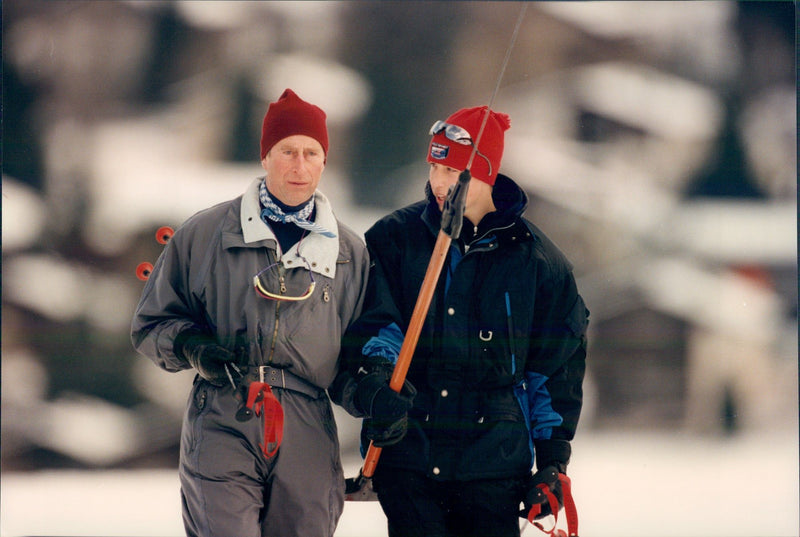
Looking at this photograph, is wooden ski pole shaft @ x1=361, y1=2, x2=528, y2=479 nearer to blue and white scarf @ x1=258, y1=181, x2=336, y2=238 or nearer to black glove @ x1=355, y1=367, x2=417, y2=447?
black glove @ x1=355, y1=367, x2=417, y2=447

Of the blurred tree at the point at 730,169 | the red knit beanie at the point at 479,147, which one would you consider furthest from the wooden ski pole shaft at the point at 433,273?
the blurred tree at the point at 730,169

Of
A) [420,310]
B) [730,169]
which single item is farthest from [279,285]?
[730,169]

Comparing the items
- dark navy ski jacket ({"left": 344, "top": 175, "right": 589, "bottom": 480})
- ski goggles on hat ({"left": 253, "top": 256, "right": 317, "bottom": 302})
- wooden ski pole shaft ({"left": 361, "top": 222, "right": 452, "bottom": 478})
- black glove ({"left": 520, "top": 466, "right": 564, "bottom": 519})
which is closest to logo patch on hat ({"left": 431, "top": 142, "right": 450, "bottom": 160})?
dark navy ski jacket ({"left": 344, "top": 175, "right": 589, "bottom": 480})

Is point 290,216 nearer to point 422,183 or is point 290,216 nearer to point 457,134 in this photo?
point 457,134

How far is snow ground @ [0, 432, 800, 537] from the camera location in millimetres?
4691

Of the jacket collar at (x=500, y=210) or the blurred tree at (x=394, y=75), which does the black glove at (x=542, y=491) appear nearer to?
the jacket collar at (x=500, y=210)

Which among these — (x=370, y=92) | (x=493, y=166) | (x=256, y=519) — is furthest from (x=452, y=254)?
(x=370, y=92)

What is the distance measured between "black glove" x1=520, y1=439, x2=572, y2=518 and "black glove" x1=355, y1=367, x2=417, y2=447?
38 cm

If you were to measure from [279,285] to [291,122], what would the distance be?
489mm

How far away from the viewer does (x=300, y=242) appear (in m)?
2.94

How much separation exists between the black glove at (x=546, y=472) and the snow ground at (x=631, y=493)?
1.97 meters

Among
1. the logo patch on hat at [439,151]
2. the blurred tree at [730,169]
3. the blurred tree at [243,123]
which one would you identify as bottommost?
the logo patch on hat at [439,151]

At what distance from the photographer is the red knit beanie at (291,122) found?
3.00 m

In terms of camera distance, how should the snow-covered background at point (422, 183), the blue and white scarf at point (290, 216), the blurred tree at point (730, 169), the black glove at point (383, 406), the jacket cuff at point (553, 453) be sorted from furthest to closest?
the blurred tree at point (730, 169) → the snow-covered background at point (422, 183) → the blue and white scarf at point (290, 216) → the jacket cuff at point (553, 453) → the black glove at point (383, 406)
